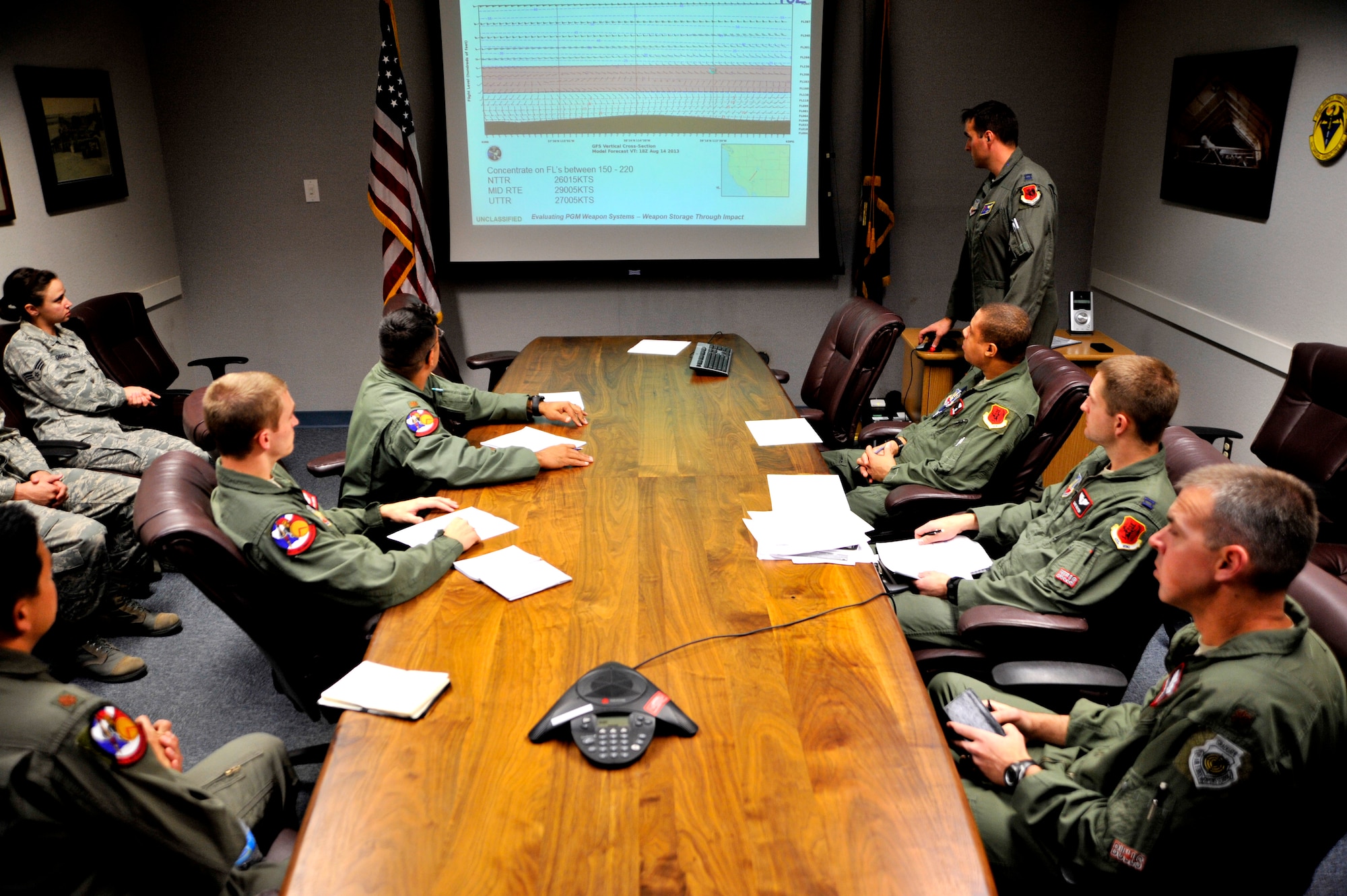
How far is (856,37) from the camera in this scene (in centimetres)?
492

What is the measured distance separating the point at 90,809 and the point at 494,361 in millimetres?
3263

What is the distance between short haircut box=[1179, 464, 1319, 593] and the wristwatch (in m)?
0.49

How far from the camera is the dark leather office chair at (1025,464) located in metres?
2.67

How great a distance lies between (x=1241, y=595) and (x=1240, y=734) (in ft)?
0.73

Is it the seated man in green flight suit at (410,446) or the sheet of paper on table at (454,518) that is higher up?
the seated man in green flight suit at (410,446)

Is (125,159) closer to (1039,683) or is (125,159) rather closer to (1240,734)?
(1039,683)

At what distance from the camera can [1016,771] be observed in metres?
1.62

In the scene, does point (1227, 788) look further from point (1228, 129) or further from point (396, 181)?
point (396, 181)

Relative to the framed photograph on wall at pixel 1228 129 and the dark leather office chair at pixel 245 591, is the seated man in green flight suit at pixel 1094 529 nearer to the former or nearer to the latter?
the dark leather office chair at pixel 245 591

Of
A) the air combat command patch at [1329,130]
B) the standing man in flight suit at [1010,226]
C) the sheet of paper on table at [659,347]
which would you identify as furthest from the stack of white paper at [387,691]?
the air combat command patch at [1329,130]

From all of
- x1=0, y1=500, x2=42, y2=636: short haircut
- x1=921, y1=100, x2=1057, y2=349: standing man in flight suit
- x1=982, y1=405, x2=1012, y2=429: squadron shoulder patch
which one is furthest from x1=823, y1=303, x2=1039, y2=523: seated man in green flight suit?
x1=0, y1=500, x2=42, y2=636: short haircut

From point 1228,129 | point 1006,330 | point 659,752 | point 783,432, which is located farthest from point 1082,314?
point 659,752

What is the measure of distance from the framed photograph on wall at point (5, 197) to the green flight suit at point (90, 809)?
3.27 m

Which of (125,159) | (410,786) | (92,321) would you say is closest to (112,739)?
(410,786)
